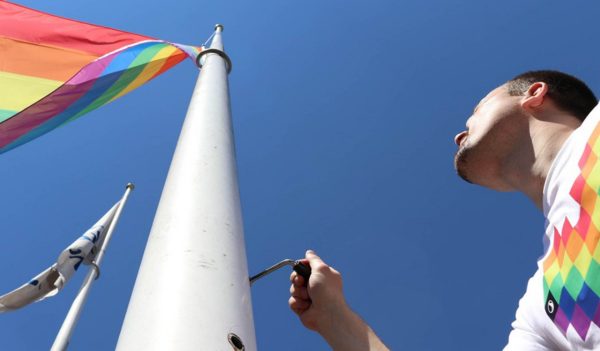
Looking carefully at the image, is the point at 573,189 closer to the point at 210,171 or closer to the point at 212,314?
the point at 212,314

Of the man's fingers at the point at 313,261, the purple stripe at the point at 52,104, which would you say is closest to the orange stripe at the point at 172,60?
the purple stripe at the point at 52,104

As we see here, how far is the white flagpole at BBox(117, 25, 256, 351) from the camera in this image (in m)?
1.96

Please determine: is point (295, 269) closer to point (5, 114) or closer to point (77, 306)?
point (5, 114)

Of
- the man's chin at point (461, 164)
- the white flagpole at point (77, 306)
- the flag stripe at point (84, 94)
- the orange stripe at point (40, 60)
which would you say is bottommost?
the man's chin at point (461, 164)

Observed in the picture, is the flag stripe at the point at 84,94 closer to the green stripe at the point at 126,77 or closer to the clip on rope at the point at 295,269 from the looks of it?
the green stripe at the point at 126,77

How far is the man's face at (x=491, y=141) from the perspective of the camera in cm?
330

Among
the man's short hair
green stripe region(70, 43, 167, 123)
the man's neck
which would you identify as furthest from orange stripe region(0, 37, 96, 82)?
the man's neck

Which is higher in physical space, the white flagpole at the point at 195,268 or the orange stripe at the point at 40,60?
the orange stripe at the point at 40,60

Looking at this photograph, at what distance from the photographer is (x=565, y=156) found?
2.46 m

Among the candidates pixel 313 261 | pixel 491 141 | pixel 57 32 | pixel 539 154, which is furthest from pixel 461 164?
pixel 57 32

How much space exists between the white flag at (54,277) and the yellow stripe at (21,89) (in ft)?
7.58

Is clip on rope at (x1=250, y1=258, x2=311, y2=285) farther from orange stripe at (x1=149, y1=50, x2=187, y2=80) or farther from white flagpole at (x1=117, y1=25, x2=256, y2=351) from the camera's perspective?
orange stripe at (x1=149, y1=50, x2=187, y2=80)

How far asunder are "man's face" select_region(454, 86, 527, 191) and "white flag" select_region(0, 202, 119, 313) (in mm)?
6180

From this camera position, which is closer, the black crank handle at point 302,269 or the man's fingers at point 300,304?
the black crank handle at point 302,269
